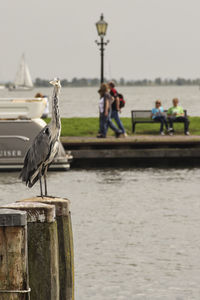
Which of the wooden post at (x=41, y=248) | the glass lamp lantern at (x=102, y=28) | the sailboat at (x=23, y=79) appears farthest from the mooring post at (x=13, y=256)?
the sailboat at (x=23, y=79)

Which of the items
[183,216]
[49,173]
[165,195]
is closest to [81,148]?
[49,173]

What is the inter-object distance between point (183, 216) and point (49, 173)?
24.8ft

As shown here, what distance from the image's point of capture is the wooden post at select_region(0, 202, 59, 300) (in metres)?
8.04

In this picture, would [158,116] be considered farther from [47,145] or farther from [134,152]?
[47,145]

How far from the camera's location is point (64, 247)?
29.3ft

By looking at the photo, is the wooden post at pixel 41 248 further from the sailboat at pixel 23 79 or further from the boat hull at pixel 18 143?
the sailboat at pixel 23 79

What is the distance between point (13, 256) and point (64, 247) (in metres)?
1.55

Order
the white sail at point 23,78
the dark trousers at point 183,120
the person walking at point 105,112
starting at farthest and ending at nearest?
the white sail at point 23,78 < the dark trousers at point 183,120 < the person walking at point 105,112

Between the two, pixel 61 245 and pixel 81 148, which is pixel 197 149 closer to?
pixel 81 148

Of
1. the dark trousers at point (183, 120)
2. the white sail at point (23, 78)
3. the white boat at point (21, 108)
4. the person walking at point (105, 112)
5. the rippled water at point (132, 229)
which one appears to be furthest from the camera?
the white sail at point (23, 78)

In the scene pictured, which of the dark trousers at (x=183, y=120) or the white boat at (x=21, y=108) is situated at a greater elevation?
the white boat at (x=21, y=108)

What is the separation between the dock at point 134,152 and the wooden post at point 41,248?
53.9ft

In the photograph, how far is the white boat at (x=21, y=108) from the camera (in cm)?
2238

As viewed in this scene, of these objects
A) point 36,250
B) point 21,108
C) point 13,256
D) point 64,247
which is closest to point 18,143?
point 21,108
